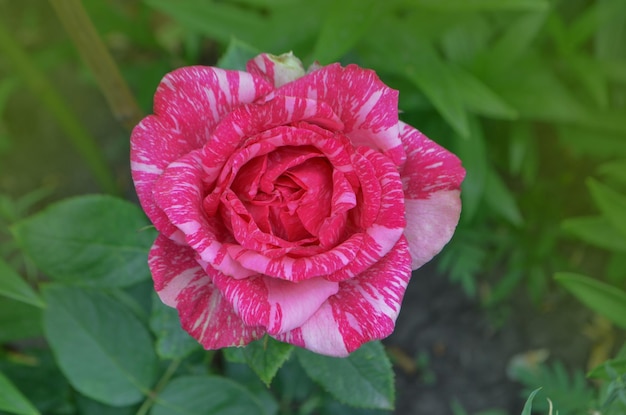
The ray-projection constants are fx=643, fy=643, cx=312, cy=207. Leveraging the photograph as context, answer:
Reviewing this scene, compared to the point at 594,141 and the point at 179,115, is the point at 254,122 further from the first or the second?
the point at 594,141

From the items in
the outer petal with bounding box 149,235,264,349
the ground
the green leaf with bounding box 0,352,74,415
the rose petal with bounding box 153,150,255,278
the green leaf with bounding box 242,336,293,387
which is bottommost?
the ground

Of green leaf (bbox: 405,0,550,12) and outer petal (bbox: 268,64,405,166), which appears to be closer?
outer petal (bbox: 268,64,405,166)

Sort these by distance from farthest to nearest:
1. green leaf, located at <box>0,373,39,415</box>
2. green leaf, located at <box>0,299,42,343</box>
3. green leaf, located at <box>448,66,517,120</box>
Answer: green leaf, located at <box>448,66,517,120</box> → green leaf, located at <box>0,299,42,343</box> → green leaf, located at <box>0,373,39,415</box>

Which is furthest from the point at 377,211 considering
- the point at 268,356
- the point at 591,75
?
the point at 591,75

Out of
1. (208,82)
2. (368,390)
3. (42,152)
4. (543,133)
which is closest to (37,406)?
(368,390)

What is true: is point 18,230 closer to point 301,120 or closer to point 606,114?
point 301,120

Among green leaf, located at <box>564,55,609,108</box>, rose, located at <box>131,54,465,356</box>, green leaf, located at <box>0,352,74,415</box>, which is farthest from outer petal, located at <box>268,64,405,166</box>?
green leaf, located at <box>564,55,609,108</box>

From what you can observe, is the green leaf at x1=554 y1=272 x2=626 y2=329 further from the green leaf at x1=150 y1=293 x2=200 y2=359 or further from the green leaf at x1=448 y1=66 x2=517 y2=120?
the green leaf at x1=150 y1=293 x2=200 y2=359

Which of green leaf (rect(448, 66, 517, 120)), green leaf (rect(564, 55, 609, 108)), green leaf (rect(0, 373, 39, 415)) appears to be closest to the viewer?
green leaf (rect(0, 373, 39, 415))
